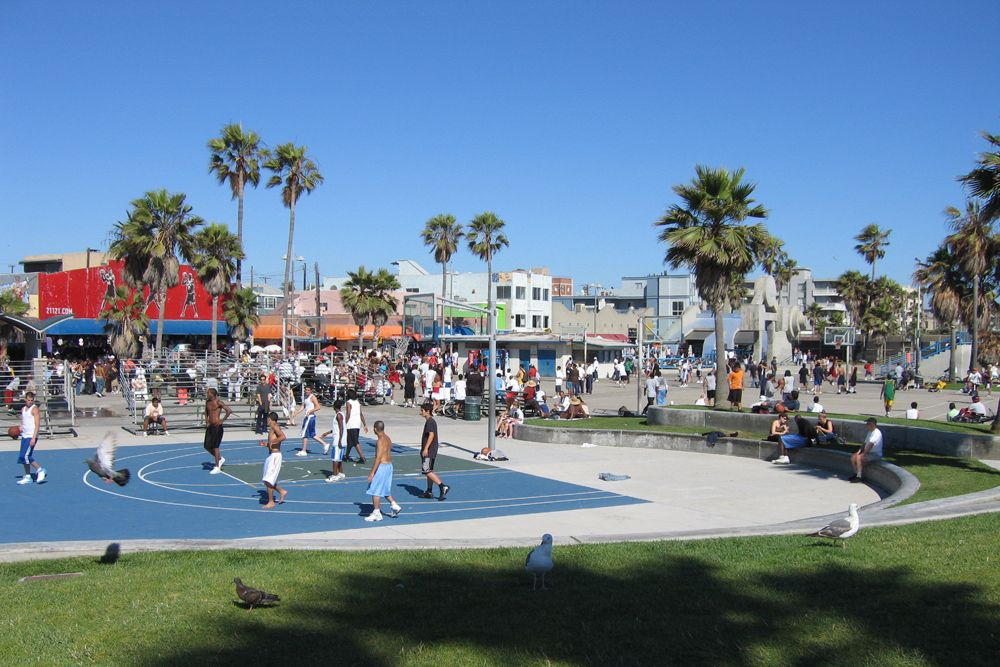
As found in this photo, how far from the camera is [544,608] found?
26.8 feet

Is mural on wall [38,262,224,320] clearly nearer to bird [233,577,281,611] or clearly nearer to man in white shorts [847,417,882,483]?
man in white shorts [847,417,882,483]

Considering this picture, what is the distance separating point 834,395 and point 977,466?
26.6 meters

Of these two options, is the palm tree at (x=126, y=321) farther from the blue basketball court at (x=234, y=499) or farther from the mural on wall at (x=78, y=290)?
the blue basketball court at (x=234, y=499)

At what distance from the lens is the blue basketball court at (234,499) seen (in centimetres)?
1450

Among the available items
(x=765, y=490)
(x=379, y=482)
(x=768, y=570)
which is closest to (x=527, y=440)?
(x=765, y=490)

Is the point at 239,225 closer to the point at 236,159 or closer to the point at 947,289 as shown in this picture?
the point at 236,159

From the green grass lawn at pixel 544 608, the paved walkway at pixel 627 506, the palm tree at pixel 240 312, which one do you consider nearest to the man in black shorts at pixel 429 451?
the paved walkway at pixel 627 506

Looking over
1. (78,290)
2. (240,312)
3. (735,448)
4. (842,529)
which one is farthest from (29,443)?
(78,290)

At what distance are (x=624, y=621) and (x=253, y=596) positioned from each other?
323 cm

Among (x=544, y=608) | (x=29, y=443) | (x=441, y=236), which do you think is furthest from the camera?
(x=441, y=236)

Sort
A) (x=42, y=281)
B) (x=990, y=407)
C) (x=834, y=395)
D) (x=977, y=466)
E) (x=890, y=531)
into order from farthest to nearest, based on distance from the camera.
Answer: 1. (x=42, y=281)
2. (x=834, y=395)
3. (x=990, y=407)
4. (x=977, y=466)
5. (x=890, y=531)

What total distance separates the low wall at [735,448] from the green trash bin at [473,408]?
14.1ft

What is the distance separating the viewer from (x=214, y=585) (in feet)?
29.9

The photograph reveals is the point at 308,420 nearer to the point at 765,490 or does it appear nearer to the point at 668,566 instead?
the point at 765,490
